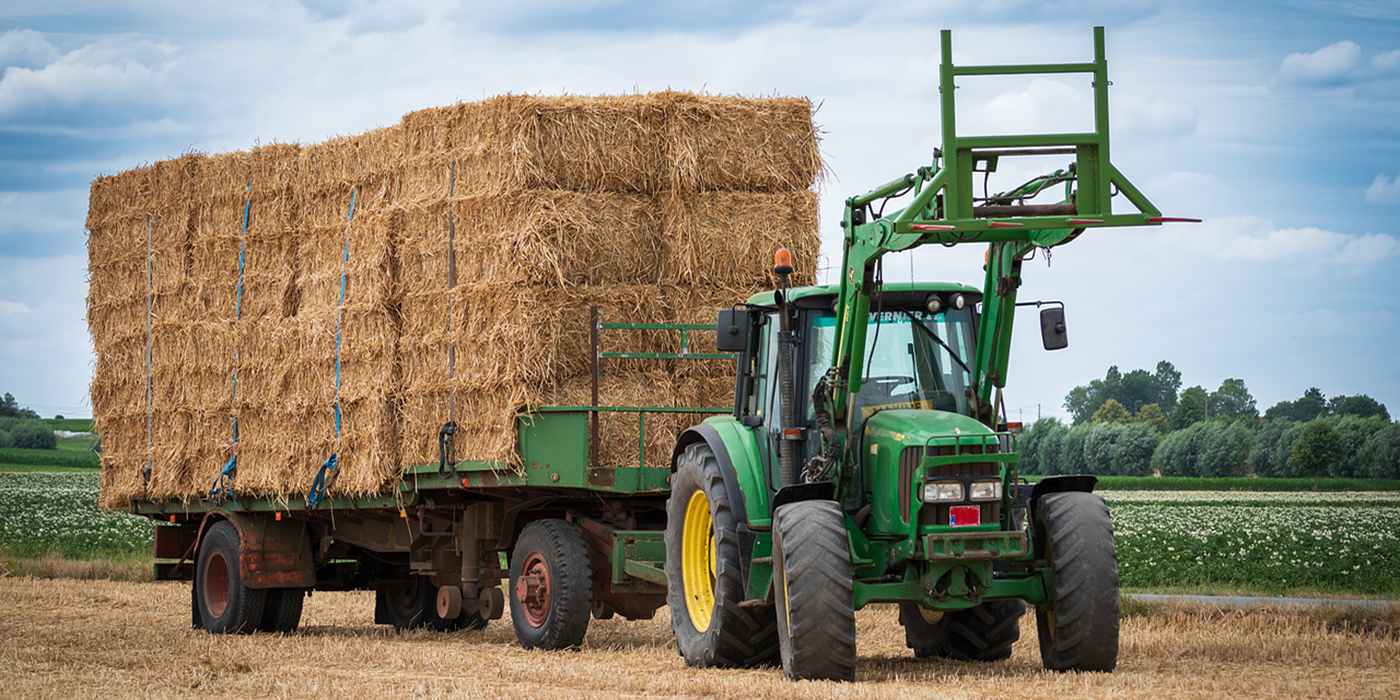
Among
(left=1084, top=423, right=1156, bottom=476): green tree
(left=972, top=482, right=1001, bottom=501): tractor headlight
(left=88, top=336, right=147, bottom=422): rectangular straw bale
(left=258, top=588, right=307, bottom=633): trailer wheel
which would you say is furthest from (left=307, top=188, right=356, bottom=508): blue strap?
(left=1084, top=423, right=1156, bottom=476): green tree

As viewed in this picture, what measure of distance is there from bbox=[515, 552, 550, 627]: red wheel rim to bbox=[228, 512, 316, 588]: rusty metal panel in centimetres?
370

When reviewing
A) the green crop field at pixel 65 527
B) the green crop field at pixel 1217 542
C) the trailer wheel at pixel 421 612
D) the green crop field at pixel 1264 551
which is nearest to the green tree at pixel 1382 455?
the green crop field at pixel 1217 542

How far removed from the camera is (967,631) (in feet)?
33.1

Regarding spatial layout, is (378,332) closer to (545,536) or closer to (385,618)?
(545,536)

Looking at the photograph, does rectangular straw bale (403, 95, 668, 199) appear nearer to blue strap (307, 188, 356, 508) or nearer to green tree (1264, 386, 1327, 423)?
blue strap (307, 188, 356, 508)

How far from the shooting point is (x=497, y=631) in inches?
568

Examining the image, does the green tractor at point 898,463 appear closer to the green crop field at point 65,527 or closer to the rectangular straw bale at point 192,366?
the rectangular straw bale at point 192,366

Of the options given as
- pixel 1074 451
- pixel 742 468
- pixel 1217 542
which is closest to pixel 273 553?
pixel 742 468

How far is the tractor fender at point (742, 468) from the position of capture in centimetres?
909

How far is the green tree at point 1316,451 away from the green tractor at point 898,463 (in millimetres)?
60336

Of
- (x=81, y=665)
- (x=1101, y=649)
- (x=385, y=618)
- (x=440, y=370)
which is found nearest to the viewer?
(x=1101, y=649)

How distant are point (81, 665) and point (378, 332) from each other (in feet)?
12.0

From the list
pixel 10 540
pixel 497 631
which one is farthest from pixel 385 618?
pixel 10 540

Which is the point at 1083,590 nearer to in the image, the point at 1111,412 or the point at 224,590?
the point at 224,590
